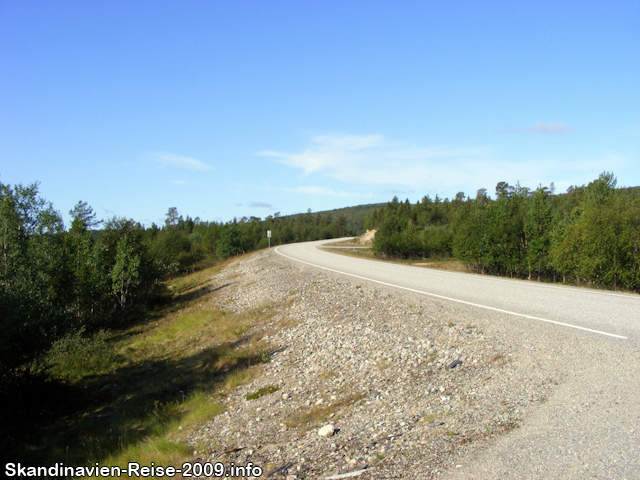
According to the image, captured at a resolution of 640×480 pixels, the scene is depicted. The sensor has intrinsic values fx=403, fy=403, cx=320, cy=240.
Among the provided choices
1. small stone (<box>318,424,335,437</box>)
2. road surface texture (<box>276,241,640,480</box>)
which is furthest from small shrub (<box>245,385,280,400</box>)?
road surface texture (<box>276,241,640,480</box>)

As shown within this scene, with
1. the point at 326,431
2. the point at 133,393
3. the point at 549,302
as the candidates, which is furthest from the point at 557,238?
the point at 133,393

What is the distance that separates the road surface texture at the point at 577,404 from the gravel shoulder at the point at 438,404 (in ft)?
0.06

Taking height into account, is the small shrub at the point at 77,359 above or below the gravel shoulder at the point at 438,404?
below

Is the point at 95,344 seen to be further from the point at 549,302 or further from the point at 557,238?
the point at 557,238

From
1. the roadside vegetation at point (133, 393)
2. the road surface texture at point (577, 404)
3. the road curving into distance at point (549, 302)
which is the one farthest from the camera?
the roadside vegetation at point (133, 393)

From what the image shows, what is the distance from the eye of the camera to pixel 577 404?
4840mm

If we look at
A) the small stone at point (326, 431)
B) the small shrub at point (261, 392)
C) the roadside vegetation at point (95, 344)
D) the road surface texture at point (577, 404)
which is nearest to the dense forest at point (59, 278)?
the roadside vegetation at point (95, 344)

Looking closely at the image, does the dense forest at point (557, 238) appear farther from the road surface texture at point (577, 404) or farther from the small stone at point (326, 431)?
the small stone at point (326, 431)

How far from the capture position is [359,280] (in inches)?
713

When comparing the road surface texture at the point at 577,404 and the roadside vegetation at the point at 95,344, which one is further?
the roadside vegetation at the point at 95,344

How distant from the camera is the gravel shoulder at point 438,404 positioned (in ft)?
13.3

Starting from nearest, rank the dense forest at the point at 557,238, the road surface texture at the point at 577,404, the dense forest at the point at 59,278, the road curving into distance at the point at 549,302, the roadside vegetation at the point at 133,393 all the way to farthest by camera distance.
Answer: the road surface texture at the point at 577,404, the road curving into distance at the point at 549,302, the roadside vegetation at the point at 133,393, the dense forest at the point at 59,278, the dense forest at the point at 557,238

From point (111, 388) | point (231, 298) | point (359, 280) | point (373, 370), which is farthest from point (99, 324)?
point (373, 370)

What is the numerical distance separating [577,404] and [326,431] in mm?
3270
